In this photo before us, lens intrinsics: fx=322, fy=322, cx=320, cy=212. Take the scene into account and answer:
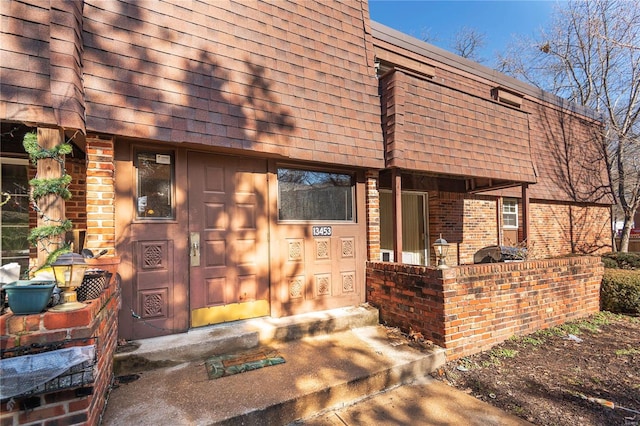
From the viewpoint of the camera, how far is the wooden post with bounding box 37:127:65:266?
279cm

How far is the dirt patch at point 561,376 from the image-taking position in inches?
112

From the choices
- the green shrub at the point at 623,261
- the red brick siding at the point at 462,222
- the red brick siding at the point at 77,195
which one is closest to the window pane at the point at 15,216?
the red brick siding at the point at 77,195

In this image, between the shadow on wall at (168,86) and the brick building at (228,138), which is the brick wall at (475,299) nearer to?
the brick building at (228,138)

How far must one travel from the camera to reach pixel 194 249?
3812 millimetres

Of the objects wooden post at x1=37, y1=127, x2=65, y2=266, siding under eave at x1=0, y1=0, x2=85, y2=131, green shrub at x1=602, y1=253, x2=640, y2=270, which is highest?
siding under eave at x1=0, y1=0, x2=85, y2=131

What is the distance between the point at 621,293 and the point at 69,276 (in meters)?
8.12

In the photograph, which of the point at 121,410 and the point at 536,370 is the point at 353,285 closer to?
the point at 536,370

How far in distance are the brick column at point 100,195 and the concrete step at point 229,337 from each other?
1.06m

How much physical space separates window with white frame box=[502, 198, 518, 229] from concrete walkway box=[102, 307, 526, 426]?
671cm

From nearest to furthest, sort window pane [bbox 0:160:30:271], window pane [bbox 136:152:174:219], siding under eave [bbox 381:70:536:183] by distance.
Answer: window pane [bbox 136:152:174:219] < window pane [bbox 0:160:30:271] < siding under eave [bbox 381:70:536:183]

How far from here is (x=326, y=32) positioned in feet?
16.3

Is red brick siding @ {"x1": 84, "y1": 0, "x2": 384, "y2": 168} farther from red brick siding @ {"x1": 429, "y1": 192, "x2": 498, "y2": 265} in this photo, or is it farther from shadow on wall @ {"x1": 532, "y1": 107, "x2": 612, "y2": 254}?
shadow on wall @ {"x1": 532, "y1": 107, "x2": 612, "y2": 254}

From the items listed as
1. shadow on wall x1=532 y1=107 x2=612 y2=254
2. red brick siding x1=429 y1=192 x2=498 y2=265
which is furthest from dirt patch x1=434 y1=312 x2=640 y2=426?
shadow on wall x1=532 y1=107 x2=612 y2=254

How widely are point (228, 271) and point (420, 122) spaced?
12.3 ft
